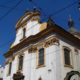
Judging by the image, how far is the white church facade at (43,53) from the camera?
22219 millimetres

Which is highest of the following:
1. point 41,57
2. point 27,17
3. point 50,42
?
point 27,17

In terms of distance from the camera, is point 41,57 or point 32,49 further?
point 32,49

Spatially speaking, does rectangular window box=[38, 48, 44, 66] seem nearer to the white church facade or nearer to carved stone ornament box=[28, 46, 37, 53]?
the white church facade

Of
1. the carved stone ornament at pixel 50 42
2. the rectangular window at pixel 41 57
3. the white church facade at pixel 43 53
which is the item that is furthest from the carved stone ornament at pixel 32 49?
the carved stone ornament at pixel 50 42

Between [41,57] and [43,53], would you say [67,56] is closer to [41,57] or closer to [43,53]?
[43,53]

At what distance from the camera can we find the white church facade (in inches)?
875

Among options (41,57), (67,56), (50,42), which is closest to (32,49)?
(41,57)

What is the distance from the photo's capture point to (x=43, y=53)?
78.4 ft

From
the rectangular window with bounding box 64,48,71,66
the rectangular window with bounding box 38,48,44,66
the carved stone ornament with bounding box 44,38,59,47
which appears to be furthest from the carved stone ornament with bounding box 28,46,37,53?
the rectangular window with bounding box 64,48,71,66

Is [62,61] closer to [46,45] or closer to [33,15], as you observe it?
[46,45]

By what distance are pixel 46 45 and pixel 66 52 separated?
8.08ft

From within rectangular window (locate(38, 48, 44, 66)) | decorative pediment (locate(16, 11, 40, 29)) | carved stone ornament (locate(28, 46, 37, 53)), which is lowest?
rectangular window (locate(38, 48, 44, 66))

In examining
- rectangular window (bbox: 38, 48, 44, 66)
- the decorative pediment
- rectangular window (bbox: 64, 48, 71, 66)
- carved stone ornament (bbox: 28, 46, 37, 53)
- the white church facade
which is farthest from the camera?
the decorative pediment

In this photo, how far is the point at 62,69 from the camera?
22.1 metres
